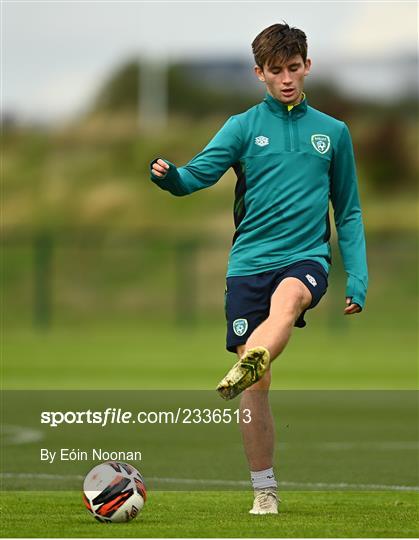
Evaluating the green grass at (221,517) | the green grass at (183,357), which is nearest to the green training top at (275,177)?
the green grass at (221,517)

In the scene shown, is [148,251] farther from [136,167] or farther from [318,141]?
[318,141]

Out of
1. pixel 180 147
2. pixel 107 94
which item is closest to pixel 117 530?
pixel 180 147

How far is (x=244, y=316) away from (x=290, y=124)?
112 centimetres

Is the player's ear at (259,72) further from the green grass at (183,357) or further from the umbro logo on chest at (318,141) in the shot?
the green grass at (183,357)

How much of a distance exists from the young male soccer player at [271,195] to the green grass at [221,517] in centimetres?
37

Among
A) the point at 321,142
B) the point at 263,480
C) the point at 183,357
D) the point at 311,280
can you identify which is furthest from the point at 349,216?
the point at 183,357

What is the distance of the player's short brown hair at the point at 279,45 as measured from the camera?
7.79 meters

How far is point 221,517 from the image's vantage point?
778cm

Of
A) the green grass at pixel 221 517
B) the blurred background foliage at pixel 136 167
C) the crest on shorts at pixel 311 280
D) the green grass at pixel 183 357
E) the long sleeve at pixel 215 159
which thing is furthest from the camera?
the blurred background foliage at pixel 136 167

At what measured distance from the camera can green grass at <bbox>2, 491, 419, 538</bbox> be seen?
7.20 m

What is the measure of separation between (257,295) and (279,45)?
1381mm

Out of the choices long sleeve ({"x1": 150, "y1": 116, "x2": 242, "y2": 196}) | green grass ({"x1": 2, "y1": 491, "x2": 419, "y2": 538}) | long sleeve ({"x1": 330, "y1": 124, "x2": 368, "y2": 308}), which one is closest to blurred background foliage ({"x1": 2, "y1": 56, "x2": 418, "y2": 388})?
green grass ({"x1": 2, "y1": 491, "x2": 419, "y2": 538})

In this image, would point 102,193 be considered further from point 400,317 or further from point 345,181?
point 345,181

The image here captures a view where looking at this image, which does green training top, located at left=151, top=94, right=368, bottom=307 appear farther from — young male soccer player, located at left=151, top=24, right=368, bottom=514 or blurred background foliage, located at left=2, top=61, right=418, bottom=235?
blurred background foliage, located at left=2, top=61, right=418, bottom=235
